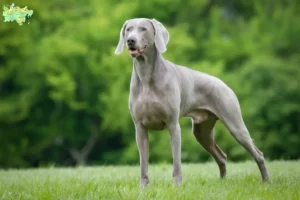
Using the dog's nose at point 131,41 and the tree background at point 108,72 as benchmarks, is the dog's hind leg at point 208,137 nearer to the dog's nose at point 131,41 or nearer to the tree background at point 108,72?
the dog's nose at point 131,41

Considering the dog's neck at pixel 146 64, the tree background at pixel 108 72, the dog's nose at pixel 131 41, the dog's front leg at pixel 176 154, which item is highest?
the tree background at pixel 108 72

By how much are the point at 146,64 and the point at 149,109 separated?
55 centimetres

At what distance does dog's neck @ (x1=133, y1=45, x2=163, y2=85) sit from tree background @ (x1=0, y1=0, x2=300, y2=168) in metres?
20.2

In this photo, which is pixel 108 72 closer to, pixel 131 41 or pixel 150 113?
pixel 150 113

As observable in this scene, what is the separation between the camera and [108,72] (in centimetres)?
3278

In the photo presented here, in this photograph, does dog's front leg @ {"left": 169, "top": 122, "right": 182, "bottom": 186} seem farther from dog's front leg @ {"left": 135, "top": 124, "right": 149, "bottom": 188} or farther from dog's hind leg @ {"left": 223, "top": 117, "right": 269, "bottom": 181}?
dog's hind leg @ {"left": 223, "top": 117, "right": 269, "bottom": 181}

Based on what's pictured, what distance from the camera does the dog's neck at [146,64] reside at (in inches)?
287

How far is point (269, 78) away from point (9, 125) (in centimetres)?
1310

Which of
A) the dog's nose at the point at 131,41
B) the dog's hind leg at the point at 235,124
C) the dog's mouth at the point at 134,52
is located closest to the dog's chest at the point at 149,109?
the dog's mouth at the point at 134,52

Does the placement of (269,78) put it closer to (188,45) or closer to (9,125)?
(188,45)

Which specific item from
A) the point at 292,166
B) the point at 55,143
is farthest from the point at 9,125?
the point at 292,166

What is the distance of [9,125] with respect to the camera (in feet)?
103

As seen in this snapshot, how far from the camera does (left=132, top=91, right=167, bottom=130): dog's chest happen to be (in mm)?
7195

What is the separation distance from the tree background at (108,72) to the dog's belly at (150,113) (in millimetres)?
20139
